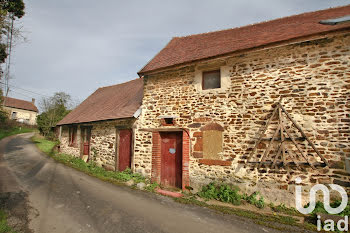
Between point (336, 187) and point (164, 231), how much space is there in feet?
15.0

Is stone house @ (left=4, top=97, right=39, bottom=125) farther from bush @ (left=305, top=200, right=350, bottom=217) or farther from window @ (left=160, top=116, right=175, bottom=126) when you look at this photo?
bush @ (left=305, top=200, right=350, bottom=217)

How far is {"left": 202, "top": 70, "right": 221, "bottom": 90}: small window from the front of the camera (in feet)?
21.0

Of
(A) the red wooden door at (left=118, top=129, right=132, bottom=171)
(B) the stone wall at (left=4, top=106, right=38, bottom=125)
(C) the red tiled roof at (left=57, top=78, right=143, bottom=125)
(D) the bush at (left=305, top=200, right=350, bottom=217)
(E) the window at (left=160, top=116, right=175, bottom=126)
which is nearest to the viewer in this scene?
(D) the bush at (left=305, top=200, right=350, bottom=217)

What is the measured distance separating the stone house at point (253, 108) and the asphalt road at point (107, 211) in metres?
1.45

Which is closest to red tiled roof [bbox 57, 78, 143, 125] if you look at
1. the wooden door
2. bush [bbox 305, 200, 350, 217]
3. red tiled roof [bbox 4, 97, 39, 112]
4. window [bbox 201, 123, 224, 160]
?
the wooden door

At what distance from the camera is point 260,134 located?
5348 mm

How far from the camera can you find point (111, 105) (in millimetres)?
11430

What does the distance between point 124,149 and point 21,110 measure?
46892mm

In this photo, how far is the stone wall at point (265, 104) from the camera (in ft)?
15.3

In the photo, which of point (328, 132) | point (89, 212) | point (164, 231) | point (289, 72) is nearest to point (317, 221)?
point (328, 132)

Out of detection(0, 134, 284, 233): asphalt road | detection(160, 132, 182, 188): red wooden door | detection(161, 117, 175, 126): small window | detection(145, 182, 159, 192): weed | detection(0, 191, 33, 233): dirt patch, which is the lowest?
detection(145, 182, 159, 192): weed

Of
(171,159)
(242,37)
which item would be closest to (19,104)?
(171,159)

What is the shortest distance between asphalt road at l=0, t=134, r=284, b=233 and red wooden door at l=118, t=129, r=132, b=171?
1.49 metres

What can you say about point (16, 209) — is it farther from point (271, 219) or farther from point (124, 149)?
point (271, 219)
